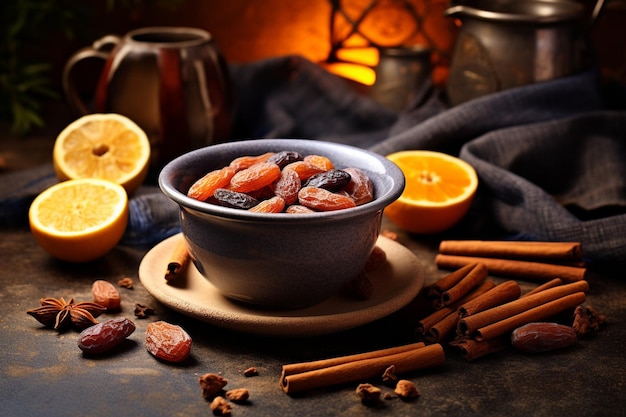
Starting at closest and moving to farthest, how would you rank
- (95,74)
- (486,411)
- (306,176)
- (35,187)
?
(486,411)
(306,176)
(35,187)
(95,74)

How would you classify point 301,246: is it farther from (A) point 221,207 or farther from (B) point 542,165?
(B) point 542,165

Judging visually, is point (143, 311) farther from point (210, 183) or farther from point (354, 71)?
point (354, 71)

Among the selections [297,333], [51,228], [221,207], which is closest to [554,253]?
[297,333]

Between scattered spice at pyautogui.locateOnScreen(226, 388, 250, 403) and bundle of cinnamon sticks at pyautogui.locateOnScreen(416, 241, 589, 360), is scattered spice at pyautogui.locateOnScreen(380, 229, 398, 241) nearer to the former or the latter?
bundle of cinnamon sticks at pyautogui.locateOnScreen(416, 241, 589, 360)

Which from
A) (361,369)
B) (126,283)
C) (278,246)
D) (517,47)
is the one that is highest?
(517,47)

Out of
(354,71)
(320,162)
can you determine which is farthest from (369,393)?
(354,71)

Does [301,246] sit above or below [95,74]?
above

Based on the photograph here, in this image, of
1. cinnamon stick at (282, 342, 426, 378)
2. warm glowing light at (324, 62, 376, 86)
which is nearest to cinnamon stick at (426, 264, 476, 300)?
cinnamon stick at (282, 342, 426, 378)
